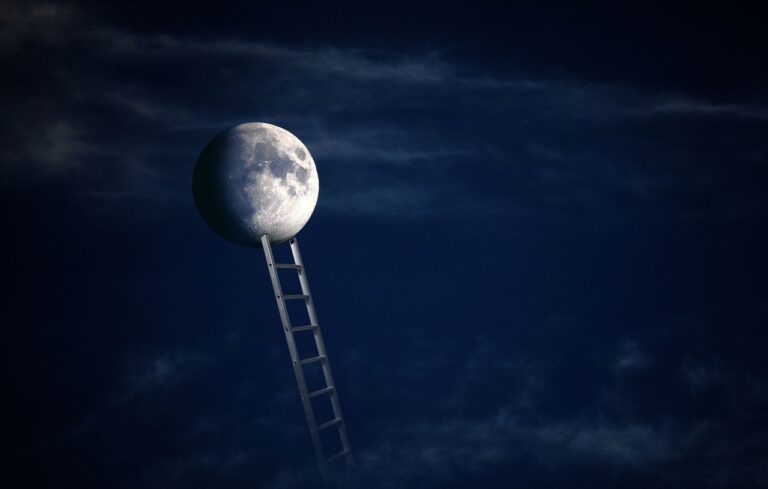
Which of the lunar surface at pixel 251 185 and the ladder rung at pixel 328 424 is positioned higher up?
the lunar surface at pixel 251 185

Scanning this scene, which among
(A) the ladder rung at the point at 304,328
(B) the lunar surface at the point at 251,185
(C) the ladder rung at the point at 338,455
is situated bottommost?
(C) the ladder rung at the point at 338,455

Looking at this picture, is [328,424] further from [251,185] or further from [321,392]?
[251,185]

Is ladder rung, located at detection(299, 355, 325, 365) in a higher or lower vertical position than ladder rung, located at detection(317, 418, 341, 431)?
higher

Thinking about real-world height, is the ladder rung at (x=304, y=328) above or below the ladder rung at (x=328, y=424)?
above

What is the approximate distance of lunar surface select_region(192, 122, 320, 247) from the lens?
10188mm

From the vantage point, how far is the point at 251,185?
1018 centimetres

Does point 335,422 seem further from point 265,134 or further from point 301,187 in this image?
point 265,134

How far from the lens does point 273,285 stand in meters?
10.1

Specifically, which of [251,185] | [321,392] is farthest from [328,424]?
[251,185]

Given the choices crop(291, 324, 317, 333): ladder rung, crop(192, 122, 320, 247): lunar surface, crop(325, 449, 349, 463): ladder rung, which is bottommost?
crop(325, 449, 349, 463): ladder rung

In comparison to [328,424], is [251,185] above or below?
above

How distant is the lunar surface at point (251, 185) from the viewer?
401 inches

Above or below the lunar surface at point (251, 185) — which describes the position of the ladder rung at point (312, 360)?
below

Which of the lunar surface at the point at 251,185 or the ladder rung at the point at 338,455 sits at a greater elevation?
the lunar surface at the point at 251,185
